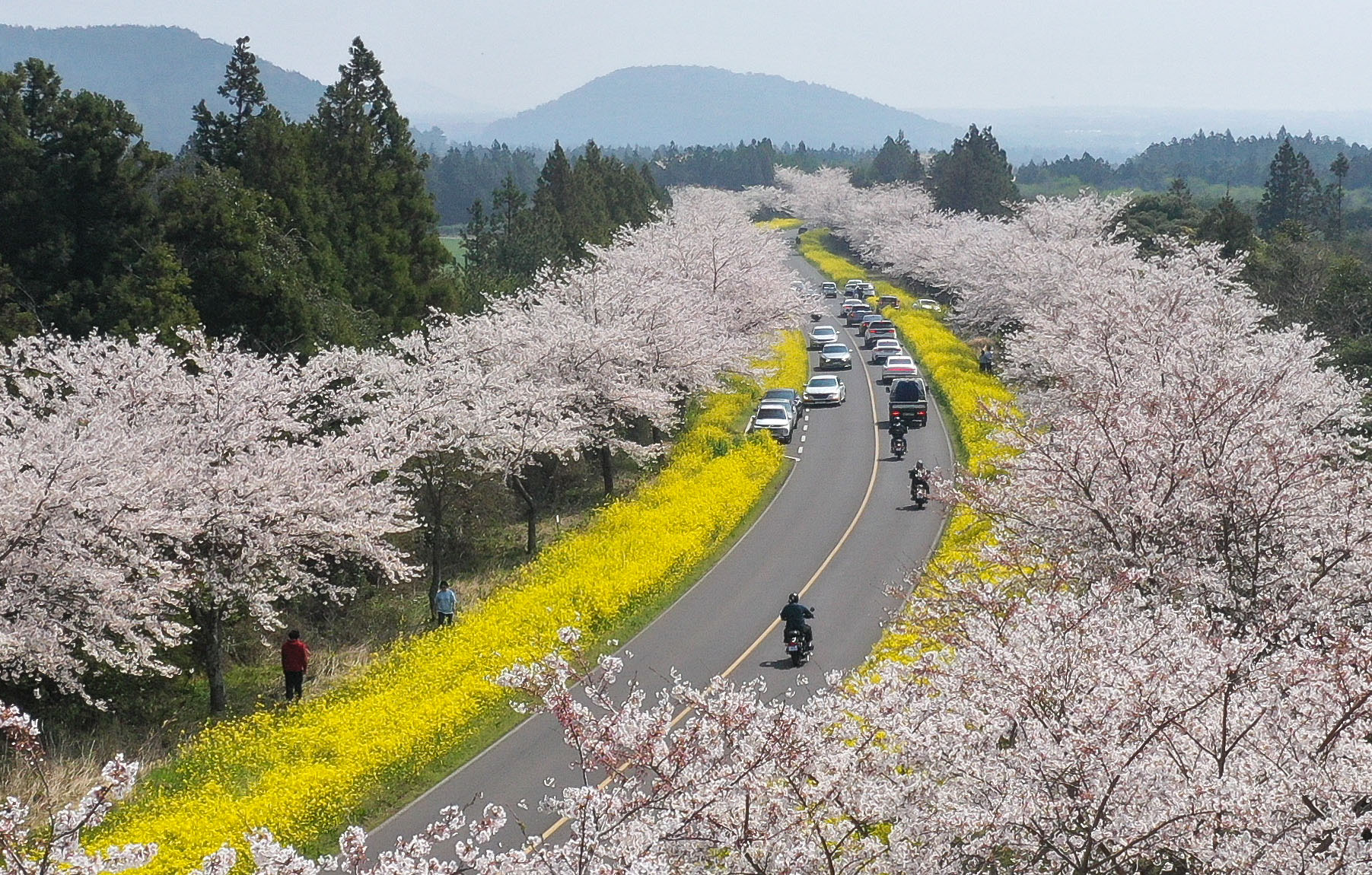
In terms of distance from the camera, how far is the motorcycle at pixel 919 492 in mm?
31625

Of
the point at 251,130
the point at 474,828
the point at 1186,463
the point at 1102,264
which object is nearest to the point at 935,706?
the point at 474,828

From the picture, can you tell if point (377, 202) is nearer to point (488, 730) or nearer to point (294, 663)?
point (294, 663)

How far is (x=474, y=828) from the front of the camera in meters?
8.55

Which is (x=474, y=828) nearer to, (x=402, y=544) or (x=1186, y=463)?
(x=1186, y=463)

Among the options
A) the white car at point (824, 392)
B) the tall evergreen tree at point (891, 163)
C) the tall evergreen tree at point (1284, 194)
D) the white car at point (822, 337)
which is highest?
the tall evergreen tree at point (891, 163)

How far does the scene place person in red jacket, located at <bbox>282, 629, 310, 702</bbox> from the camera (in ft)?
65.3

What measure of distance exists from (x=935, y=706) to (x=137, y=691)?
15.5 meters

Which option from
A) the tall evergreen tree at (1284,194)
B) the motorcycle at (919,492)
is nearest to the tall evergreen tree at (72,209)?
the motorcycle at (919,492)

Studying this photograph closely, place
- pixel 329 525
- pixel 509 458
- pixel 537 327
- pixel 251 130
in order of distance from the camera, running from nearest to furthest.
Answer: pixel 329 525 → pixel 509 458 → pixel 537 327 → pixel 251 130

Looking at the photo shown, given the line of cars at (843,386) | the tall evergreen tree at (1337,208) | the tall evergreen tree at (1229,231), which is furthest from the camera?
the tall evergreen tree at (1337,208)

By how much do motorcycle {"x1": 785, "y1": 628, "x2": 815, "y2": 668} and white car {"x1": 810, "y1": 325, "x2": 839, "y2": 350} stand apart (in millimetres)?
41931

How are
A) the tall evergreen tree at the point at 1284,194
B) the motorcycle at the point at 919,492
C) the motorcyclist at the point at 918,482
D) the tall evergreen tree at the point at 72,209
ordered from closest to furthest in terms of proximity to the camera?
the tall evergreen tree at the point at 72,209
the motorcyclist at the point at 918,482
the motorcycle at the point at 919,492
the tall evergreen tree at the point at 1284,194

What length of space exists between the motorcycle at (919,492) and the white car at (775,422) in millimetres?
8155

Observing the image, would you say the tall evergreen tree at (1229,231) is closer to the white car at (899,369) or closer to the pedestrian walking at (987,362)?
the pedestrian walking at (987,362)
